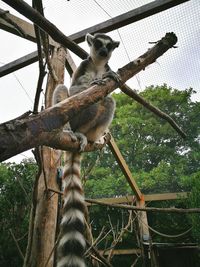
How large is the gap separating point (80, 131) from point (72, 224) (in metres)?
1.43

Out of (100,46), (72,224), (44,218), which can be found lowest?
(72,224)

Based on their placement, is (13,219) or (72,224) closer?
(72,224)

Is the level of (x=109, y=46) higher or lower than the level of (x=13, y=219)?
higher

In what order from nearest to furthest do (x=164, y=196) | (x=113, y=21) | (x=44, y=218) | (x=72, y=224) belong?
(x=72, y=224)
(x=44, y=218)
(x=113, y=21)
(x=164, y=196)

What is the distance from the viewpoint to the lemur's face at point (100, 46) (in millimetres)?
3621

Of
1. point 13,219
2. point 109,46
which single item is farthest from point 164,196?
point 109,46

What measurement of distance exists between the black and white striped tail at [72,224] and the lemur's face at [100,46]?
1686 millimetres

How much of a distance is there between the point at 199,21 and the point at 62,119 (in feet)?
11.6

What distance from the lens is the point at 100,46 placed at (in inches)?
144

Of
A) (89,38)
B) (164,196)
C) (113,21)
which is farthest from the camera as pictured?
(164,196)

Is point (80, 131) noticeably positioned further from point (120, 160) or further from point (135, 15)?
point (120, 160)

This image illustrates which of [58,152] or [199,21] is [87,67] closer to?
[58,152]

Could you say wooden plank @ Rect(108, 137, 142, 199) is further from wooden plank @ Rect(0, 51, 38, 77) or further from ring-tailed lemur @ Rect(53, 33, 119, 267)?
wooden plank @ Rect(0, 51, 38, 77)

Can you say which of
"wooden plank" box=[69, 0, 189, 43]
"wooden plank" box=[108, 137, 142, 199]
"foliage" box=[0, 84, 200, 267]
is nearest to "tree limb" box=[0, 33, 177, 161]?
"wooden plank" box=[69, 0, 189, 43]
